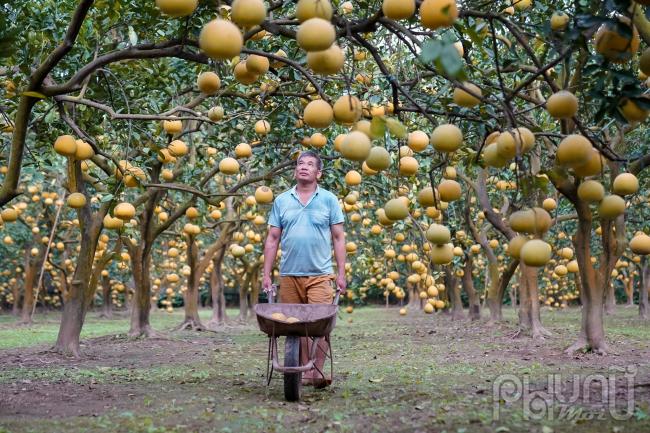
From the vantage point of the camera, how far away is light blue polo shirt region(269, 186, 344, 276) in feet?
17.6

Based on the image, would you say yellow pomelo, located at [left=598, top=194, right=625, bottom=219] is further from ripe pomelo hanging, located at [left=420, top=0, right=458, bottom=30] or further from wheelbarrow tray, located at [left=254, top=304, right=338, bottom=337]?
wheelbarrow tray, located at [left=254, top=304, right=338, bottom=337]

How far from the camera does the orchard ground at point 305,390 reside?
376 centimetres

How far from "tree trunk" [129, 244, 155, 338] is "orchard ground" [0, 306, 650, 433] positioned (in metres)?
1.46

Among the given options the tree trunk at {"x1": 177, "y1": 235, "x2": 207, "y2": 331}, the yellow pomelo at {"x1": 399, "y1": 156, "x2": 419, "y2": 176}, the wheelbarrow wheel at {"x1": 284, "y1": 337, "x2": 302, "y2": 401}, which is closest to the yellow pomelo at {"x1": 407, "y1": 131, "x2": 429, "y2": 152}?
the yellow pomelo at {"x1": 399, "y1": 156, "x2": 419, "y2": 176}

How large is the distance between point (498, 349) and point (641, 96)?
6.50 meters

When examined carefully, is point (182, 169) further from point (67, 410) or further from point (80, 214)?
point (67, 410)

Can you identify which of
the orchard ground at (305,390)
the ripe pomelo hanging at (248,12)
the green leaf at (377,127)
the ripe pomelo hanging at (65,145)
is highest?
the ripe pomelo hanging at (248,12)

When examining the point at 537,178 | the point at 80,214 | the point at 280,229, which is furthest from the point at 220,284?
the point at 537,178

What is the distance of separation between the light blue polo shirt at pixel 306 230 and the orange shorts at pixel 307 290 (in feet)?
0.17

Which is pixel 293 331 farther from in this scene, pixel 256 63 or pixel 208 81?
pixel 256 63

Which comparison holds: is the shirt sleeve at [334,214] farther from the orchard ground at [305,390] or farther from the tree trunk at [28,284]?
the tree trunk at [28,284]

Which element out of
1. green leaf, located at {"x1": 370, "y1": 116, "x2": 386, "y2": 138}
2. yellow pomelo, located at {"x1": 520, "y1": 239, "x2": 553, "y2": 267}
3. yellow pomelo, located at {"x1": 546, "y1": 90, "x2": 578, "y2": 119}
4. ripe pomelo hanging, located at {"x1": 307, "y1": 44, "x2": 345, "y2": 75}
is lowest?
yellow pomelo, located at {"x1": 520, "y1": 239, "x2": 553, "y2": 267}

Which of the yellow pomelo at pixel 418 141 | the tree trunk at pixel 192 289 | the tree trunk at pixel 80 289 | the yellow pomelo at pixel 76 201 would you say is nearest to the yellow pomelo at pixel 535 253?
the yellow pomelo at pixel 418 141

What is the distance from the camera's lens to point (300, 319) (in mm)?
4945
